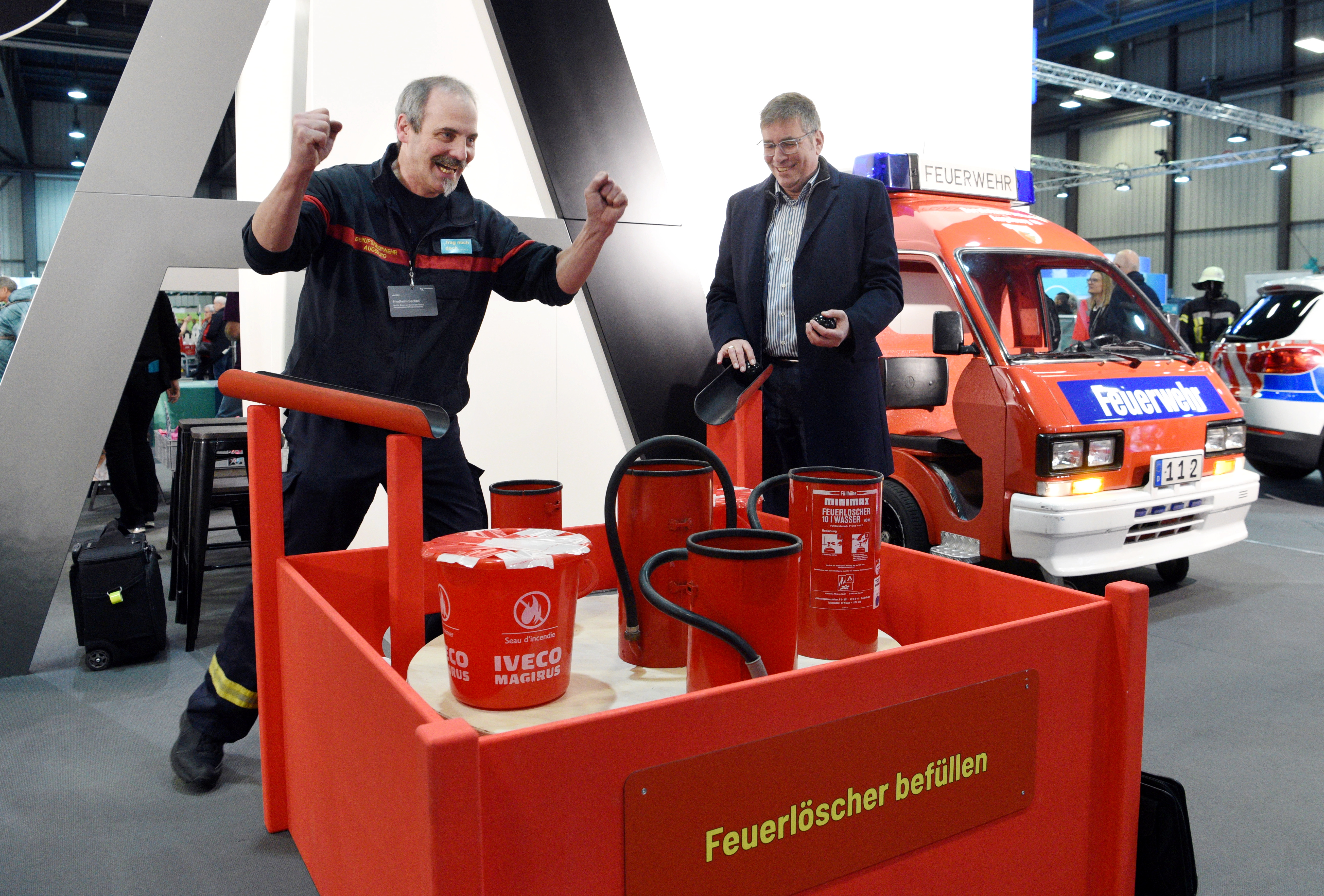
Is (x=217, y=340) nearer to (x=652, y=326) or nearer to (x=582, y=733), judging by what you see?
(x=652, y=326)

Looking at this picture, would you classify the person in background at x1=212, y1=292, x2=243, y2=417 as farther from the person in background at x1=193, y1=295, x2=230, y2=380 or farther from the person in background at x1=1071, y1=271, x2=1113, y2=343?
the person in background at x1=1071, y1=271, x2=1113, y2=343

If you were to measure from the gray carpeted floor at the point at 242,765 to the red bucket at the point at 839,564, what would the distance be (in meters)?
1.28

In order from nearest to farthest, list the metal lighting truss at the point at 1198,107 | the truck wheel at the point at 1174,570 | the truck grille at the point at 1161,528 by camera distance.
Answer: the truck grille at the point at 1161,528, the truck wheel at the point at 1174,570, the metal lighting truss at the point at 1198,107

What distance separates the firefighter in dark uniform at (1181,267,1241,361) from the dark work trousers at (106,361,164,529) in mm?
8689

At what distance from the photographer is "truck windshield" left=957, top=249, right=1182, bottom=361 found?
3809mm

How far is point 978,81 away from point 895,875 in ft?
15.9

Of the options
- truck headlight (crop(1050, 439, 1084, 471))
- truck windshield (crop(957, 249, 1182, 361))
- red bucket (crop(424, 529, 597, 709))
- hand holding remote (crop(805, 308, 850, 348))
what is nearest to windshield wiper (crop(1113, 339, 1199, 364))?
truck windshield (crop(957, 249, 1182, 361))

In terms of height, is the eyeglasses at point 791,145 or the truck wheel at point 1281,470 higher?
the eyeglasses at point 791,145

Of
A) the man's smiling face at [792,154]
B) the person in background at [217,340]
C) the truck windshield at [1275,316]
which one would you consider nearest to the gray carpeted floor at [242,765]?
the man's smiling face at [792,154]

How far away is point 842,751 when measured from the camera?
38.0 inches

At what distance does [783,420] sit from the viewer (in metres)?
2.65

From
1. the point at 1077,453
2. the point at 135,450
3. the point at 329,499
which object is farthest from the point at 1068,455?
the point at 135,450

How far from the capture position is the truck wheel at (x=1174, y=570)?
14.3 feet

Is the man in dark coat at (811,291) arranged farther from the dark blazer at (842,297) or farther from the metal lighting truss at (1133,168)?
the metal lighting truss at (1133,168)
